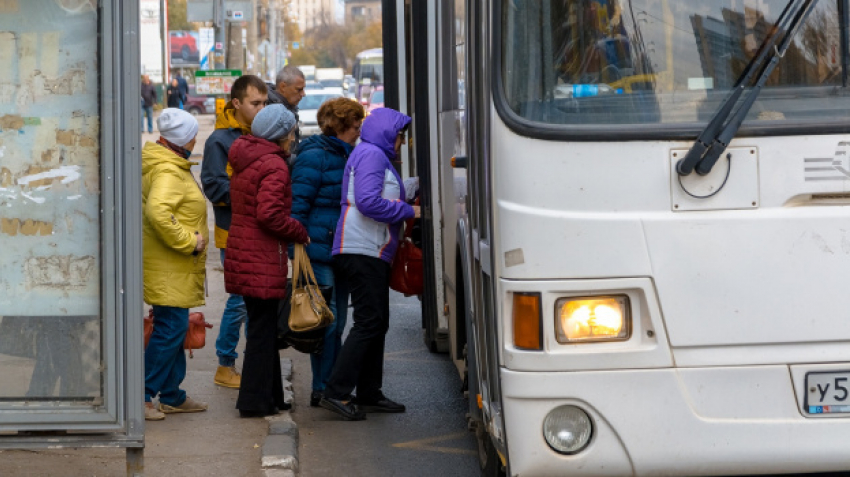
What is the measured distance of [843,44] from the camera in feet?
13.1

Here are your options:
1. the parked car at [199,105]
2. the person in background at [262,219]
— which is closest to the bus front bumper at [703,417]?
the person in background at [262,219]

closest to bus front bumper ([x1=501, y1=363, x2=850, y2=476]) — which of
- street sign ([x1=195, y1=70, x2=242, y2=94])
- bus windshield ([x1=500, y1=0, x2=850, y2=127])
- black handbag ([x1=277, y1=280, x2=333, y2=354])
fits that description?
bus windshield ([x1=500, y1=0, x2=850, y2=127])

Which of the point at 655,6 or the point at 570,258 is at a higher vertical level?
the point at 655,6

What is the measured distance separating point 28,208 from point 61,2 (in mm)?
842

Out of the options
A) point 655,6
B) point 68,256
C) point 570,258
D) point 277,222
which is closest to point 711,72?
point 655,6

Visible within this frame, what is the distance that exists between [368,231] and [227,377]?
5.62ft

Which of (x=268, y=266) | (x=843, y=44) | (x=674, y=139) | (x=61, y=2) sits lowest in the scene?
(x=268, y=266)

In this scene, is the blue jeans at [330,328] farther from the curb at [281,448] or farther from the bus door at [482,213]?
the bus door at [482,213]

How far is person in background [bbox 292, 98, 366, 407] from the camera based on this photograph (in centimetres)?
714

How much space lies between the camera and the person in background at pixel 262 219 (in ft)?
21.9

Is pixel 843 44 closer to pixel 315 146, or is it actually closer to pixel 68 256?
pixel 68 256

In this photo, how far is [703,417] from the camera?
3947 mm

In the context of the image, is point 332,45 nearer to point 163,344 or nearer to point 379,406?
point 379,406

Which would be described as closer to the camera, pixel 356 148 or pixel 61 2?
pixel 61 2
